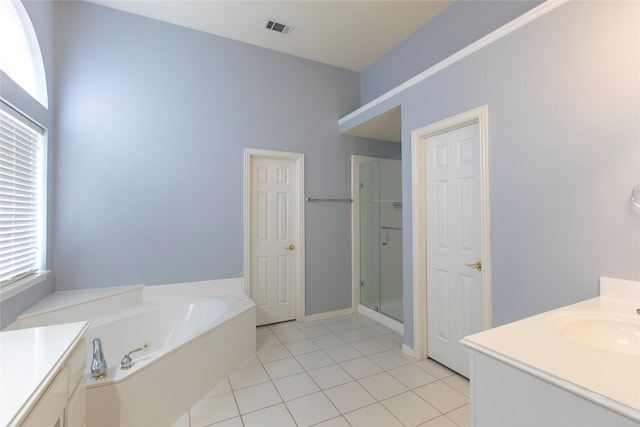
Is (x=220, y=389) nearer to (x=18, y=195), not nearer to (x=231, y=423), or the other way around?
(x=231, y=423)

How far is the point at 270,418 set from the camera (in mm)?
1716

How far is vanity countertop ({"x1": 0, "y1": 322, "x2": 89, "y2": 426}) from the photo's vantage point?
69cm

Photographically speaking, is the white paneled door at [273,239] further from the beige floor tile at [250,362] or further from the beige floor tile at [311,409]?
the beige floor tile at [311,409]

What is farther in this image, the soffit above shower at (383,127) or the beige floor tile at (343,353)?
the soffit above shower at (383,127)

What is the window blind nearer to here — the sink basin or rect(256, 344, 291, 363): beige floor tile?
rect(256, 344, 291, 363): beige floor tile

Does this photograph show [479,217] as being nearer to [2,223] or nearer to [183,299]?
[183,299]

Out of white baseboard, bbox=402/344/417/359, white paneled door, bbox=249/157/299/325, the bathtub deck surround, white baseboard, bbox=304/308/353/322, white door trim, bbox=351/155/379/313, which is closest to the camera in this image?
the bathtub deck surround

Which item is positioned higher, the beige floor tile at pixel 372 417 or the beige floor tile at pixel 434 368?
the beige floor tile at pixel 434 368

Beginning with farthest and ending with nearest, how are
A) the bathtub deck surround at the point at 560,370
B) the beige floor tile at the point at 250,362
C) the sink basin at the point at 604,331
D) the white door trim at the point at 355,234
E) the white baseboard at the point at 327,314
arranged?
the white door trim at the point at 355,234
the white baseboard at the point at 327,314
the beige floor tile at the point at 250,362
the sink basin at the point at 604,331
the bathtub deck surround at the point at 560,370

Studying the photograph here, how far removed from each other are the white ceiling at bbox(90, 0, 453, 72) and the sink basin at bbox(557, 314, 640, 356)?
271 centimetres

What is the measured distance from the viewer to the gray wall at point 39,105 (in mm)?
1688

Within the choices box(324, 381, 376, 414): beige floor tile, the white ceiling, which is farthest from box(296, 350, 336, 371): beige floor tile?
the white ceiling

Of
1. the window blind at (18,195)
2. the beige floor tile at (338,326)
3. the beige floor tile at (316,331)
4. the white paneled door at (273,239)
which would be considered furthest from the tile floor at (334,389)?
the window blind at (18,195)

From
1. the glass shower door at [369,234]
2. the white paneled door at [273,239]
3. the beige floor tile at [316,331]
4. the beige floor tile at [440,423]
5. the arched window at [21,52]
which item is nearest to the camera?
the beige floor tile at [440,423]
